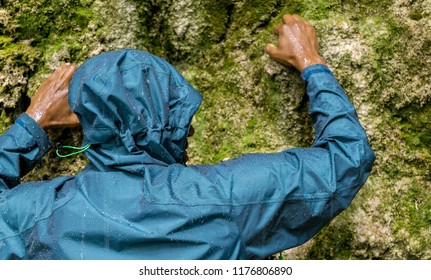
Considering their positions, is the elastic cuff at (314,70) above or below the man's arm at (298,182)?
above

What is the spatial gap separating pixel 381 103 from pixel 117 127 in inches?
54.4

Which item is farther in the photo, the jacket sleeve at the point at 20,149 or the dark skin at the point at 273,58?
the dark skin at the point at 273,58

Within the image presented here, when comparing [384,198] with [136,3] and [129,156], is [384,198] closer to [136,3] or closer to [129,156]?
[129,156]

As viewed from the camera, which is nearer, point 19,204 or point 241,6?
point 19,204

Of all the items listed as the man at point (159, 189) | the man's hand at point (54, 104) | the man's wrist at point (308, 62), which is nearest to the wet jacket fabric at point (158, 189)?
the man at point (159, 189)

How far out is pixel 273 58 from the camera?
2.94 metres

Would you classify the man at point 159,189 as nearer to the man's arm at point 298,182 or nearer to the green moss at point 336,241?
the man's arm at point 298,182

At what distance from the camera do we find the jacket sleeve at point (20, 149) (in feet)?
8.71

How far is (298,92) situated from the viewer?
295cm

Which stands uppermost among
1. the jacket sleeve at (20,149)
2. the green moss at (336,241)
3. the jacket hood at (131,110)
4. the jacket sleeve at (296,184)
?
the jacket hood at (131,110)

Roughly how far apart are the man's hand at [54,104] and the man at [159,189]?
1.54 feet

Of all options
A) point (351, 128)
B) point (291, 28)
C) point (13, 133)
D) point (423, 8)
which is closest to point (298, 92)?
point (291, 28)

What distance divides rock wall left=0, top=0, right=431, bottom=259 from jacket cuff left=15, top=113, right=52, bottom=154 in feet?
0.61

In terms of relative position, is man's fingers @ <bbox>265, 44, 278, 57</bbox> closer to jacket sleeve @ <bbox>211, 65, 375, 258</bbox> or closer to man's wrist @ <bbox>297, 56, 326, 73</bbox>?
man's wrist @ <bbox>297, 56, 326, 73</bbox>
